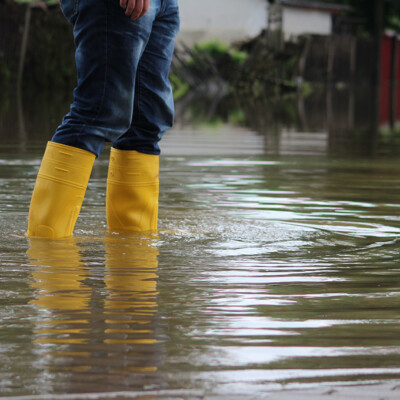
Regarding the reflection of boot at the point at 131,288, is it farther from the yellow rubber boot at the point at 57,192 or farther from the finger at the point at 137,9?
the finger at the point at 137,9

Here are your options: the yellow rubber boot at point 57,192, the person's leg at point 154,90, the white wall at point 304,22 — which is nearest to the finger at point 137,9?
the person's leg at point 154,90

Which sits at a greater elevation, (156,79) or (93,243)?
(156,79)

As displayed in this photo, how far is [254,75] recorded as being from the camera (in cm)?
2112

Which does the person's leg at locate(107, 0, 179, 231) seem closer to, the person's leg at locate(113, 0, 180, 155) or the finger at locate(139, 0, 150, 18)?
the person's leg at locate(113, 0, 180, 155)

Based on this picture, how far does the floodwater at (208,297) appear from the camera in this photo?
1.45 meters

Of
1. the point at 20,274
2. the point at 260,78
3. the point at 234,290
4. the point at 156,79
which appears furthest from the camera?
the point at 260,78

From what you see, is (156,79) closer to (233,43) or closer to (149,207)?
(149,207)

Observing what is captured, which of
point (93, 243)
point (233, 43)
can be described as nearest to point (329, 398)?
point (93, 243)

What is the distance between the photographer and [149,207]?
294cm

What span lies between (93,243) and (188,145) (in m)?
3.70

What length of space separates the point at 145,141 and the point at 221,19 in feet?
84.1

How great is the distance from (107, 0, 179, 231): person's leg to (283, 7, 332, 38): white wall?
29.8m

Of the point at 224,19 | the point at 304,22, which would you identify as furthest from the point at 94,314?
the point at 304,22

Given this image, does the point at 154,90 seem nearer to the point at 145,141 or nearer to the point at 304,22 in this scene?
the point at 145,141
